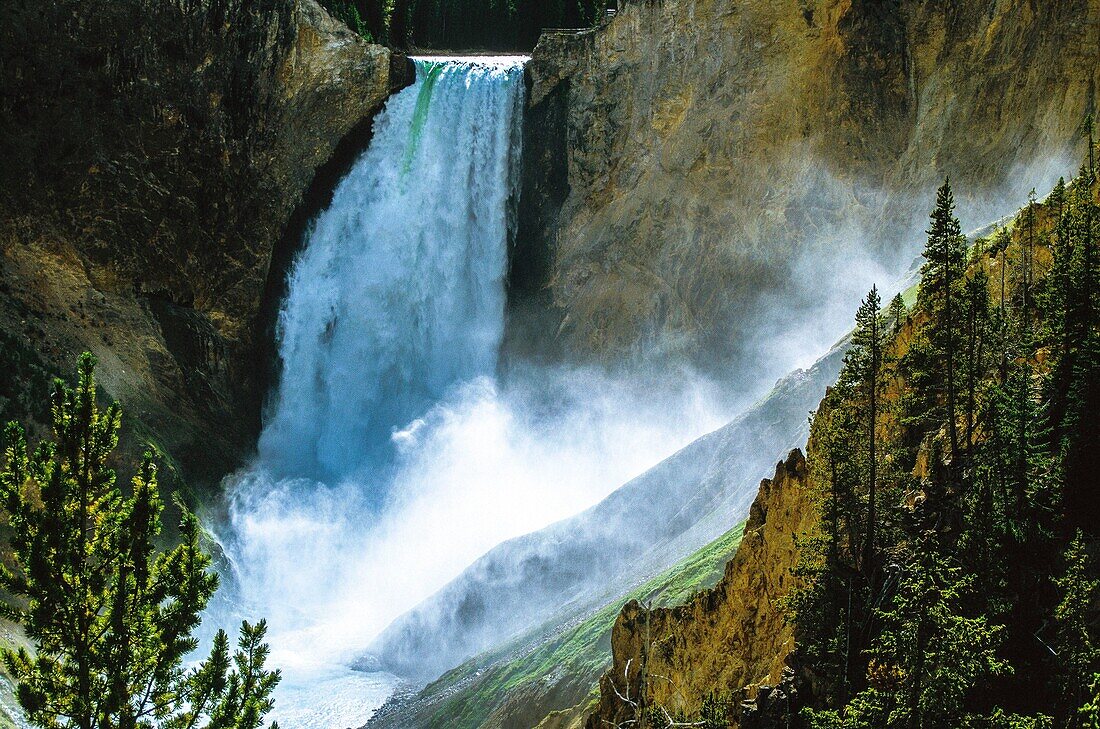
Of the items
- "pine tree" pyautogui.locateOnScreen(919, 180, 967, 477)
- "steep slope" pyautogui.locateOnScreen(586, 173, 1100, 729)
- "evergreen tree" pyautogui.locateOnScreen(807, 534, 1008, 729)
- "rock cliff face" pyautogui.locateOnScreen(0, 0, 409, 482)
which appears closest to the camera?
"evergreen tree" pyautogui.locateOnScreen(807, 534, 1008, 729)

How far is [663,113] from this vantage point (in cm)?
5212

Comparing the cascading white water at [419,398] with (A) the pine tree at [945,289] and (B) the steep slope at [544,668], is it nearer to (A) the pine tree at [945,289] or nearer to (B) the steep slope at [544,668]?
(B) the steep slope at [544,668]

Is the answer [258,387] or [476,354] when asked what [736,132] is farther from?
[258,387]

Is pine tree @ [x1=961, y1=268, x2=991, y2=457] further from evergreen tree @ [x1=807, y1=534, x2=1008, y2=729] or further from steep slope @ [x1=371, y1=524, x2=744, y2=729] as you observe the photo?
steep slope @ [x1=371, y1=524, x2=744, y2=729]

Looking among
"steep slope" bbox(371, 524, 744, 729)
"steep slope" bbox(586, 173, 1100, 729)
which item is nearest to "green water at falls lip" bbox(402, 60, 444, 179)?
"steep slope" bbox(371, 524, 744, 729)

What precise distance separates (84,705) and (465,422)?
139ft

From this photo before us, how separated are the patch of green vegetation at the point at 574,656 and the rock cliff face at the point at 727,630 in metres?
4.93

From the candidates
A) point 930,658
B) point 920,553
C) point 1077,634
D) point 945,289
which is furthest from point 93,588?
point 945,289

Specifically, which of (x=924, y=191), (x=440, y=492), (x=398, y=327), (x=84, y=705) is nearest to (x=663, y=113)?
(x=924, y=191)

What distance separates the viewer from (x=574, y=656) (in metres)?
29.9

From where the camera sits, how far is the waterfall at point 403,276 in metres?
56.1

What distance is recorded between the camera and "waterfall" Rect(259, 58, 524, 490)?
5612 cm

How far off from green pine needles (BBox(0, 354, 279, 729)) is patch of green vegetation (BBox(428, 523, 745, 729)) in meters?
13.7

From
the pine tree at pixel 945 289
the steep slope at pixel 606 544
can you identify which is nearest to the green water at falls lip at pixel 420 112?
the steep slope at pixel 606 544
